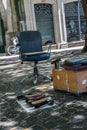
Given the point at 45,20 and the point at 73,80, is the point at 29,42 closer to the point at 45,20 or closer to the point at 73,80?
the point at 73,80

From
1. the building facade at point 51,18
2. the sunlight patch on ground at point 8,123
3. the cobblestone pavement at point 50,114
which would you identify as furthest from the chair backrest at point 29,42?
the building facade at point 51,18

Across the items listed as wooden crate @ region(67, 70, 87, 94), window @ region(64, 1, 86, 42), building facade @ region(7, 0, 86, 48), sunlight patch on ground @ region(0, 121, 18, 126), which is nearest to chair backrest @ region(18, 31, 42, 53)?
wooden crate @ region(67, 70, 87, 94)

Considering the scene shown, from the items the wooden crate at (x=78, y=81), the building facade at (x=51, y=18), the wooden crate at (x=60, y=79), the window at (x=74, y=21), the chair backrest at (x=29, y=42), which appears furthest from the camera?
the window at (x=74, y=21)

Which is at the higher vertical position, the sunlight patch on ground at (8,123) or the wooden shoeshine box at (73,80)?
the wooden shoeshine box at (73,80)

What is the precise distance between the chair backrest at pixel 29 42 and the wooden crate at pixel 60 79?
6.87 ft

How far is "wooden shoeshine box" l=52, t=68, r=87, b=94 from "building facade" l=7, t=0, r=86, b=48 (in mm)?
12964

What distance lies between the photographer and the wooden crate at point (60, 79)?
6395mm

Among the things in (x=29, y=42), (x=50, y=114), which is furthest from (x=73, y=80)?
(x=29, y=42)

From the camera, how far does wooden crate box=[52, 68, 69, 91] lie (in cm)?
639

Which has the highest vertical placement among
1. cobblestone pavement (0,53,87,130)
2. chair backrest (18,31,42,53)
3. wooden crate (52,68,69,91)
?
chair backrest (18,31,42,53)

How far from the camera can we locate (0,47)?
1983 cm

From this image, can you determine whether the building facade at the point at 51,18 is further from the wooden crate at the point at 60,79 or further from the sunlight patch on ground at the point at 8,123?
the sunlight patch on ground at the point at 8,123

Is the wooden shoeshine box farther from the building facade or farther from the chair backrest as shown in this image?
the building facade

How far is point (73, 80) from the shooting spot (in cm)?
611
